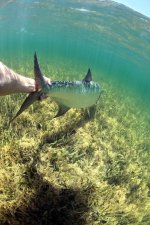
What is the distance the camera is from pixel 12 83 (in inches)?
163

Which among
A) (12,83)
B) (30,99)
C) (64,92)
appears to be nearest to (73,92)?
(64,92)

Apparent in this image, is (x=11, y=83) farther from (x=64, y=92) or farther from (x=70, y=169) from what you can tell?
(x=70, y=169)

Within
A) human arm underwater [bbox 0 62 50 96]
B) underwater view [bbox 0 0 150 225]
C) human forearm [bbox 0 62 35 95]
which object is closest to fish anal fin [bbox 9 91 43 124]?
human arm underwater [bbox 0 62 50 96]

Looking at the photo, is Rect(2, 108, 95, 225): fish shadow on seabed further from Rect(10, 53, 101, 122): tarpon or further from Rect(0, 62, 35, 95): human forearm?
Rect(0, 62, 35, 95): human forearm

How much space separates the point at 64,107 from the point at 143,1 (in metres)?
29.6

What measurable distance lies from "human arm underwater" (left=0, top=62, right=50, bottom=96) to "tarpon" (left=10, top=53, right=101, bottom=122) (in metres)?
0.12

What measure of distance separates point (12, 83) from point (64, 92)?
0.94 metres

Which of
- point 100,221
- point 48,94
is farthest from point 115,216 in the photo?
point 48,94

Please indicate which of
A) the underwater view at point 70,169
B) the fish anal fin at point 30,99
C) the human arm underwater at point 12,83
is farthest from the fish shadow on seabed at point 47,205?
the human arm underwater at point 12,83

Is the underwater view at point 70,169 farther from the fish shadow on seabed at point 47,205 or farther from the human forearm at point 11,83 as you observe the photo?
the human forearm at point 11,83

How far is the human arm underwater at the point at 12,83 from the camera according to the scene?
151 inches

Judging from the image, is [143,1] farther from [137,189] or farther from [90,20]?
[137,189]

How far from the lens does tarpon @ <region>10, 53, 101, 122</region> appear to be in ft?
13.9

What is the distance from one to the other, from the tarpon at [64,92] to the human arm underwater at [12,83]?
0.12 m
